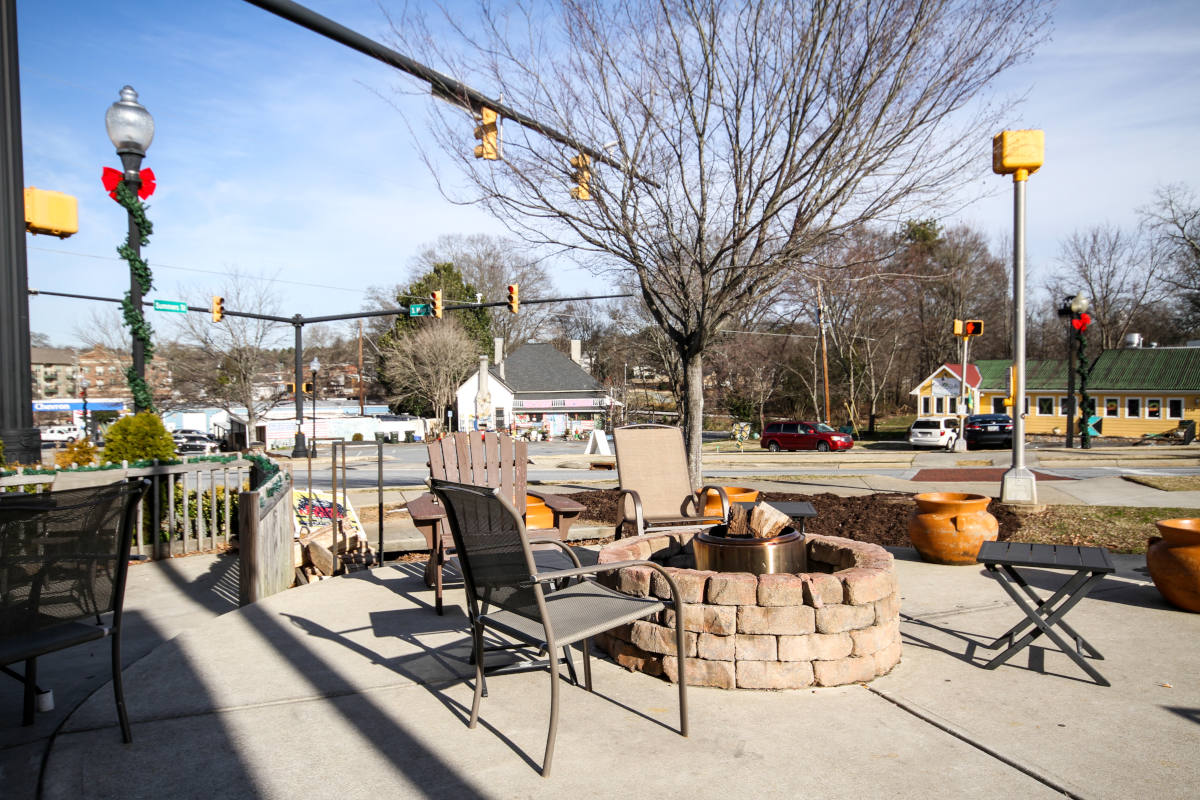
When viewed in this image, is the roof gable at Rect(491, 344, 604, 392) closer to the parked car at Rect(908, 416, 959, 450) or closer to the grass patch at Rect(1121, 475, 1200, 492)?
the parked car at Rect(908, 416, 959, 450)

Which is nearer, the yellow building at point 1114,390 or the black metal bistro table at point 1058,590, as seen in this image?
the black metal bistro table at point 1058,590

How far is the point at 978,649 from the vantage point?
4645 mm

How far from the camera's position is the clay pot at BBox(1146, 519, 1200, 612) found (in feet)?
17.1

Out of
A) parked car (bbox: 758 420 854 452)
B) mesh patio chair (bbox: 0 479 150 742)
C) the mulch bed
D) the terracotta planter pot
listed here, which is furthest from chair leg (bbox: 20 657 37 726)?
parked car (bbox: 758 420 854 452)

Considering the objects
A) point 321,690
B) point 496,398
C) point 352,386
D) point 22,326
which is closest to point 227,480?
point 22,326

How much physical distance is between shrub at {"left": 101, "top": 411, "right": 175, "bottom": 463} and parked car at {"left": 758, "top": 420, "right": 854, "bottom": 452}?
2896 centimetres

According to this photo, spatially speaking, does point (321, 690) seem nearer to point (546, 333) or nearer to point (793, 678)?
point (793, 678)

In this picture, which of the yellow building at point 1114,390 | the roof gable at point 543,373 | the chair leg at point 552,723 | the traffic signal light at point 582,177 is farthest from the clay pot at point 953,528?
the roof gable at point 543,373

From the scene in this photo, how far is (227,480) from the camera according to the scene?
940cm

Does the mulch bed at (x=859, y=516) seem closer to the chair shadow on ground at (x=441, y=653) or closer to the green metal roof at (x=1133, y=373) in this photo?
the chair shadow on ground at (x=441, y=653)

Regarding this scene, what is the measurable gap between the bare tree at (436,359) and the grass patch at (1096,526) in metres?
47.7

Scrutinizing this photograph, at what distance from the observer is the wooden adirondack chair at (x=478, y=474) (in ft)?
19.0

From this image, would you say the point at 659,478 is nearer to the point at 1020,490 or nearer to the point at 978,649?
the point at 978,649

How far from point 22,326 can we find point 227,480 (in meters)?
3.00
